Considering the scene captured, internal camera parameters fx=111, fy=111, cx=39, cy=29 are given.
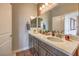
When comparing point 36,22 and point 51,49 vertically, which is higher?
point 36,22

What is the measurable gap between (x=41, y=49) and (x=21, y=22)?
0.48 meters

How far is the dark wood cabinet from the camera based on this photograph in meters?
1.45

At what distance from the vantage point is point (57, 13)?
5.34ft

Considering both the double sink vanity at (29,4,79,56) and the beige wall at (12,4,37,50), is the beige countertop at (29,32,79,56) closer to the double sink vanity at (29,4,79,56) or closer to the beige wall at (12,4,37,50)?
the double sink vanity at (29,4,79,56)

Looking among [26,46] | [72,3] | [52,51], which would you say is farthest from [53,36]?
[72,3]

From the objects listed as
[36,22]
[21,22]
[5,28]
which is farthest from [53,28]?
[5,28]

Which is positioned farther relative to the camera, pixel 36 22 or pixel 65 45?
pixel 36 22

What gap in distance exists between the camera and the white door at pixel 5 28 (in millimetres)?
1485

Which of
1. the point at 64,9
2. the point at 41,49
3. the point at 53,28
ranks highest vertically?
the point at 64,9

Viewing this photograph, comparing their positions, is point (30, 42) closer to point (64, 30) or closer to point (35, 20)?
point (35, 20)

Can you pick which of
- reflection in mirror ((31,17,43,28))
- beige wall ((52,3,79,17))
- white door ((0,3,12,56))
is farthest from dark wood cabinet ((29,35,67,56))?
beige wall ((52,3,79,17))

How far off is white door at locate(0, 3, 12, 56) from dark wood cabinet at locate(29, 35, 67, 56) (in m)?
0.31

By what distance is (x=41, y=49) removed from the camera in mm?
1583

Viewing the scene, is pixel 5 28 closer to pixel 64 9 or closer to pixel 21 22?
pixel 21 22
